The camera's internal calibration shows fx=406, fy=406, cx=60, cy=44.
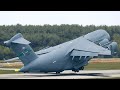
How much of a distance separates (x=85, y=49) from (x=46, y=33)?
2173 millimetres

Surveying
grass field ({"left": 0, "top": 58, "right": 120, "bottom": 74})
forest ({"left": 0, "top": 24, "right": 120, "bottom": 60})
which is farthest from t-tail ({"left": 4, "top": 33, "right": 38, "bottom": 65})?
grass field ({"left": 0, "top": 58, "right": 120, "bottom": 74})

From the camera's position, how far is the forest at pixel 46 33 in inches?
513

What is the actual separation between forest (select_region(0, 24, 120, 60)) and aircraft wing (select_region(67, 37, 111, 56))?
92 centimetres

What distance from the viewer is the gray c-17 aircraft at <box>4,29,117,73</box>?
1422 centimetres

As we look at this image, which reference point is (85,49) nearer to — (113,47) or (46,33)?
(113,47)

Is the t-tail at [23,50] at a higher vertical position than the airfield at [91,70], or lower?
higher

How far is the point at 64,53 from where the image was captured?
15.1 metres

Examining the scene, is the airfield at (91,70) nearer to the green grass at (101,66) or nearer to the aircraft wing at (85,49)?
the green grass at (101,66)

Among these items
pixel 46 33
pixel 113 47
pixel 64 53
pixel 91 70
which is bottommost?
→ pixel 91 70

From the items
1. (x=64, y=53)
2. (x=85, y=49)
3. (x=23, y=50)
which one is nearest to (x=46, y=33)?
(x=23, y=50)

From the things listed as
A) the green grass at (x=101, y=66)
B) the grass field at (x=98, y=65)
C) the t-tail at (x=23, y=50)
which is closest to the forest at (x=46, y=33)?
the t-tail at (x=23, y=50)

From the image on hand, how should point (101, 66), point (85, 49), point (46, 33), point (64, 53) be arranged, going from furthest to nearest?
Answer: point (85, 49) < point (64, 53) < point (101, 66) < point (46, 33)
